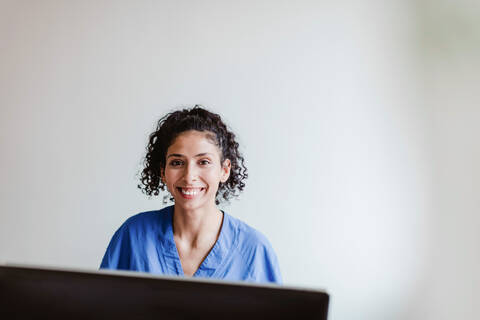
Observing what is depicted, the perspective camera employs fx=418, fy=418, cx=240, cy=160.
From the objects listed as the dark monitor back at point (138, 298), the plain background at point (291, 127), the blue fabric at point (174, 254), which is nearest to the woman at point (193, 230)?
the blue fabric at point (174, 254)

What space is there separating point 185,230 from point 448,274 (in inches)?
46.3

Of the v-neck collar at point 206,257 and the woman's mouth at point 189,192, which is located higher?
the woman's mouth at point 189,192

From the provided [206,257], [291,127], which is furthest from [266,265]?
[291,127]

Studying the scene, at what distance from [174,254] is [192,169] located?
0.27 meters

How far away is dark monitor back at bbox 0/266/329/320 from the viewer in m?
0.50

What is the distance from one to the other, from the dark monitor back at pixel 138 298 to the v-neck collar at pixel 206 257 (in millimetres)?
733

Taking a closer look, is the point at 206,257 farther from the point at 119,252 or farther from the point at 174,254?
the point at 119,252

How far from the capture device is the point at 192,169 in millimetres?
1344

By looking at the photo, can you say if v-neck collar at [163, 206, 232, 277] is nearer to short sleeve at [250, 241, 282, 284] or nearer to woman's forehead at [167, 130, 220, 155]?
short sleeve at [250, 241, 282, 284]

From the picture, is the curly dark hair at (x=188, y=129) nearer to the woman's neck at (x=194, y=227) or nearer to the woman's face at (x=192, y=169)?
the woman's face at (x=192, y=169)

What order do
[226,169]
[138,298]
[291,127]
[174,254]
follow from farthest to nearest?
1. [291,127]
2. [226,169]
3. [174,254]
4. [138,298]

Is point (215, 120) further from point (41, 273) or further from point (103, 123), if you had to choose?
point (41, 273)

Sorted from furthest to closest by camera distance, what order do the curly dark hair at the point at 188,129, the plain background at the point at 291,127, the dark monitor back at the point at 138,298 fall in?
the plain background at the point at 291,127 < the curly dark hair at the point at 188,129 < the dark monitor back at the point at 138,298

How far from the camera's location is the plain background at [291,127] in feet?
5.81
